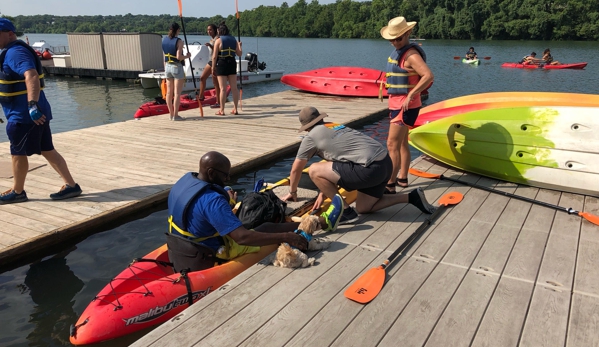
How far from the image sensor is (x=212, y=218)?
3377 mm

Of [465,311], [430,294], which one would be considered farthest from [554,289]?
[430,294]

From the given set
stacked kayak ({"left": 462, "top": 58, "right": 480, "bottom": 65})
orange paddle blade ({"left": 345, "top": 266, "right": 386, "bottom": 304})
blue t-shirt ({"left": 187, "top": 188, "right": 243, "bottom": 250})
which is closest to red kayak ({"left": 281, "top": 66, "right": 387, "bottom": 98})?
orange paddle blade ({"left": 345, "top": 266, "right": 386, "bottom": 304})

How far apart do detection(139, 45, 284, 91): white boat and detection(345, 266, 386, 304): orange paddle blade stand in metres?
14.6

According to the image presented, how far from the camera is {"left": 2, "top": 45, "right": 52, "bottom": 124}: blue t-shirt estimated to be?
4859 millimetres

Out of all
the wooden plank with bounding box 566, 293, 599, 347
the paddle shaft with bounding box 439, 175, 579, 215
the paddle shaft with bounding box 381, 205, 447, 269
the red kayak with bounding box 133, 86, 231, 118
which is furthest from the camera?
the red kayak with bounding box 133, 86, 231, 118

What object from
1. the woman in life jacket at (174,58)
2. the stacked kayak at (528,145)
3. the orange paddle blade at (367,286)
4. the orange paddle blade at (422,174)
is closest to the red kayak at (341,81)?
the woman in life jacket at (174,58)

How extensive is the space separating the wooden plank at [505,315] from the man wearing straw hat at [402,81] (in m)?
2.04

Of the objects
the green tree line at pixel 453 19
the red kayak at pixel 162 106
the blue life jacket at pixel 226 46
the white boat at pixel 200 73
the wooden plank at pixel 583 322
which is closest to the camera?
the wooden plank at pixel 583 322

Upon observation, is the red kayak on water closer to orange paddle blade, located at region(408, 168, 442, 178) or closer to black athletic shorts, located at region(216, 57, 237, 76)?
black athletic shorts, located at region(216, 57, 237, 76)

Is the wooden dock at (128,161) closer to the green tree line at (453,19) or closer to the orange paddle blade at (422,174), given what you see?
the orange paddle blade at (422,174)

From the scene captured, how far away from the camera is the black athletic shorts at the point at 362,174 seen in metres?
4.32

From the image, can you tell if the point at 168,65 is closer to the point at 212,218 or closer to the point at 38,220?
the point at 38,220

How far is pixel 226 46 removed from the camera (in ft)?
32.0

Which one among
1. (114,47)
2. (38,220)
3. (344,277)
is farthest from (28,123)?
(114,47)
